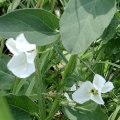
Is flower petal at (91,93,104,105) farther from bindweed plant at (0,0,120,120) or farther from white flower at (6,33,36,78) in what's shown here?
white flower at (6,33,36,78)

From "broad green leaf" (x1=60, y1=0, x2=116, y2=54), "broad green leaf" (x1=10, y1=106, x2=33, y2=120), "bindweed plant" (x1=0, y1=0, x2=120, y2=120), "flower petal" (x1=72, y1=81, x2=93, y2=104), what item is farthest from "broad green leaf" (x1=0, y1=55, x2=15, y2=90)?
"broad green leaf" (x1=60, y1=0, x2=116, y2=54)

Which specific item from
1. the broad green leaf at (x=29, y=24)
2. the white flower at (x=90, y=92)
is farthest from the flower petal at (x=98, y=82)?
the broad green leaf at (x=29, y=24)

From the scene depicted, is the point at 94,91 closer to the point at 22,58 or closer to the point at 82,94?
the point at 82,94

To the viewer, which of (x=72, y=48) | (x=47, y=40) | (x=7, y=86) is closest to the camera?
(x=72, y=48)

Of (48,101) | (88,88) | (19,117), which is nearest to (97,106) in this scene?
(88,88)

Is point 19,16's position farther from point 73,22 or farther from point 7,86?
point 7,86

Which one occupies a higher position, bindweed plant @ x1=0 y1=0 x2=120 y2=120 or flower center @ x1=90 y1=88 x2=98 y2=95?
bindweed plant @ x1=0 y1=0 x2=120 y2=120
